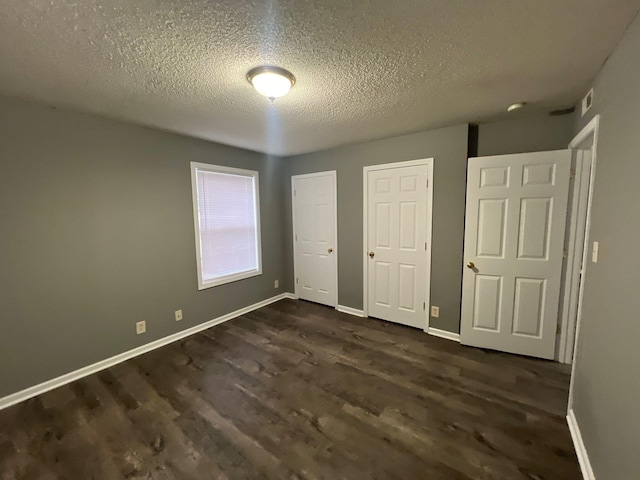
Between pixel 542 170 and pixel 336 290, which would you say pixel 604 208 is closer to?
pixel 542 170

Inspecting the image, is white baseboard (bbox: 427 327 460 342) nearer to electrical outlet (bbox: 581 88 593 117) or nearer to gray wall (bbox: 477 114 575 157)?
gray wall (bbox: 477 114 575 157)

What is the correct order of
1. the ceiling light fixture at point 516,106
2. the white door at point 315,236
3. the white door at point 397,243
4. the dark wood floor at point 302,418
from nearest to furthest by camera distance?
the dark wood floor at point 302,418
the ceiling light fixture at point 516,106
the white door at point 397,243
the white door at point 315,236

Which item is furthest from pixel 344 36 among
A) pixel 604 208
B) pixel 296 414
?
pixel 296 414

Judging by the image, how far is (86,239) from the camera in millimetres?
2398

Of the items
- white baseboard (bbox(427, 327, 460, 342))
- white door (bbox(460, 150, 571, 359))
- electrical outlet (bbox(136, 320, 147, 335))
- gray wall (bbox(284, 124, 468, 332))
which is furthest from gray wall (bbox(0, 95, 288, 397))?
white door (bbox(460, 150, 571, 359))

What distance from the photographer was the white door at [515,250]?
2.42 metres

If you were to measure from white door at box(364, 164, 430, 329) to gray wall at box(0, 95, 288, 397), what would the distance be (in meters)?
2.17

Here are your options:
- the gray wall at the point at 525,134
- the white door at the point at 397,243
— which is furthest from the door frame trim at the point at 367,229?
the gray wall at the point at 525,134

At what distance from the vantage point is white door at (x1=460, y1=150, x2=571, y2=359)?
242 cm

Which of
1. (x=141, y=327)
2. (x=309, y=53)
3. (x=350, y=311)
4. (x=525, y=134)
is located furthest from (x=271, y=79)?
(x=350, y=311)

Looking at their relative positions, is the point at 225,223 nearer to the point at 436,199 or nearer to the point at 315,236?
the point at 315,236

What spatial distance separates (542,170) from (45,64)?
12.2 feet

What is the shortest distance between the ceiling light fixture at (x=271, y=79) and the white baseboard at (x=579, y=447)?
9.20ft

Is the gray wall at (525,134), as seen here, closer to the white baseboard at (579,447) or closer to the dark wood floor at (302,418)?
the dark wood floor at (302,418)
